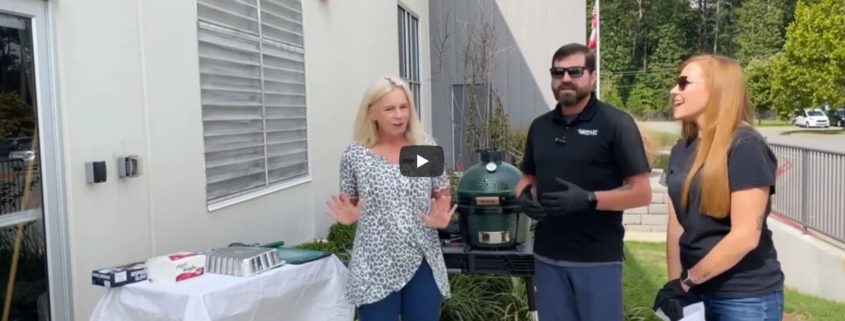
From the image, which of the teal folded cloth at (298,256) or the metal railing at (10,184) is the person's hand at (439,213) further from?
the metal railing at (10,184)

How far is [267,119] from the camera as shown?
556cm

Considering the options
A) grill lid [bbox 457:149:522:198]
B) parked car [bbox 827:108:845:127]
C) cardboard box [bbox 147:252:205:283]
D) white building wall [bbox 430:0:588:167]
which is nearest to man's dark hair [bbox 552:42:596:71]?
grill lid [bbox 457:149:522:198]

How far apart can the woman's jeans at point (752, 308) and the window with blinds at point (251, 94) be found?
323cm

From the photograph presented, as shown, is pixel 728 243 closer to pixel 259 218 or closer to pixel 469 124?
pixel 259 218

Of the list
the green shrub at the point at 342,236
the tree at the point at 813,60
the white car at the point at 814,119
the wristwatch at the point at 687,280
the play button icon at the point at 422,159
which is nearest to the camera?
the wristwatch at the point at 687,280

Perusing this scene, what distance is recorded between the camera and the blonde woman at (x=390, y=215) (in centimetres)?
294

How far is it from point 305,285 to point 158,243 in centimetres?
116

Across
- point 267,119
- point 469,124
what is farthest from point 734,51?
point 267,119

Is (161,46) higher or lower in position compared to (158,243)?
higher

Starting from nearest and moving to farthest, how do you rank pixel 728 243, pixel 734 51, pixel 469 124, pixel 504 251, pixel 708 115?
pixel 728 243, pixel 708 115, pixel 504 251, pixel 469 124, pixel 734 51

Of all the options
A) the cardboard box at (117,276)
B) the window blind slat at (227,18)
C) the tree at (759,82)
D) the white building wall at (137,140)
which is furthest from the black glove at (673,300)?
the tree at (759,82)

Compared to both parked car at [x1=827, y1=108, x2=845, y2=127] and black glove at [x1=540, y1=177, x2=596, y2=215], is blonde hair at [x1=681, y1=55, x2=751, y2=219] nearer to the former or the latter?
black glove at [x1=540, y1=177, x2=596, y2=215]

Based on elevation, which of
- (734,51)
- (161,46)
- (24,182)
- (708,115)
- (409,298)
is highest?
(734,51)

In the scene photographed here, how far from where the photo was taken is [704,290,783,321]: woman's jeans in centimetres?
235
